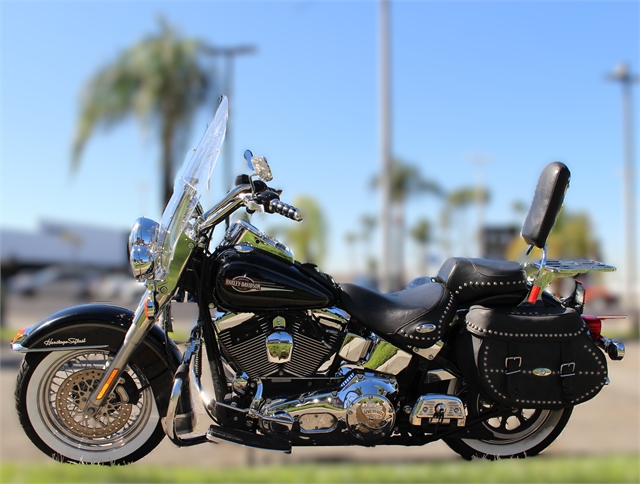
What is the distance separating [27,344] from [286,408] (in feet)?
5.11

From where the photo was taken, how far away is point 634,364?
1848 cm

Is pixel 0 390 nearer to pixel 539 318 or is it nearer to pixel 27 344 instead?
pixel 27 344

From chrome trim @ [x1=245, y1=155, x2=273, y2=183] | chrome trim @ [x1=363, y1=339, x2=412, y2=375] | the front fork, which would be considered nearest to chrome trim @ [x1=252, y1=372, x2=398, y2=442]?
chrome trim @ [x1=363, y1=339, x2=412, y2=375]

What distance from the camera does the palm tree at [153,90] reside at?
56.6ft

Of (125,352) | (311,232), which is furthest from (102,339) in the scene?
(311,232)

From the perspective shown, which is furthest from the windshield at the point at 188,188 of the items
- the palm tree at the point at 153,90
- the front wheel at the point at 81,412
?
the palm tree at the point at 153,90

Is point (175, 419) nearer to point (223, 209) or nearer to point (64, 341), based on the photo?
point (64, 341)

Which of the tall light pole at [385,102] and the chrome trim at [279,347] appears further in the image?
the tall light pole at [385,102]

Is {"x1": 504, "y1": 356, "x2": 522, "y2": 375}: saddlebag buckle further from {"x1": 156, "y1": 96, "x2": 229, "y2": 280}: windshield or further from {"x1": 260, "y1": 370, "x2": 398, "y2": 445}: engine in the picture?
{"x1": 156, "y1": 96, "x2": 229, "y2": 280}: windshield

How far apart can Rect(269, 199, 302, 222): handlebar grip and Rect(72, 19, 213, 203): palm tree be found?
14797 millimetres

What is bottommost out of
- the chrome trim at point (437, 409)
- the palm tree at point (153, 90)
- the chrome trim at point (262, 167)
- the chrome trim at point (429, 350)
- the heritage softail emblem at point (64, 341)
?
the chrome trim at point (437, 409)

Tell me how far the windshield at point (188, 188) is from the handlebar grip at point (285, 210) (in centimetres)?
53

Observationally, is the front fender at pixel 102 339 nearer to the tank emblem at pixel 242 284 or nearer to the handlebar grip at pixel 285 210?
the tank emblem at pixel 242 284

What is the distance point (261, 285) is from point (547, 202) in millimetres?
1767
